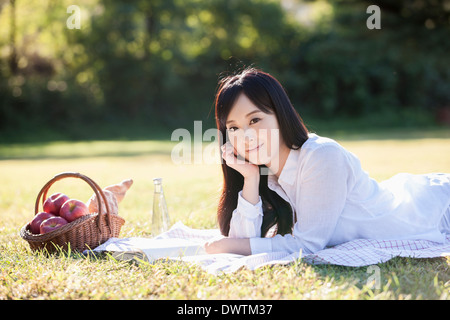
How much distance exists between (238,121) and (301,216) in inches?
27.2

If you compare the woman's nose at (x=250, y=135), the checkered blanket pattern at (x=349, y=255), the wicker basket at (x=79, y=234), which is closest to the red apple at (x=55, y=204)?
the wicker basket at (x=79, y=234)

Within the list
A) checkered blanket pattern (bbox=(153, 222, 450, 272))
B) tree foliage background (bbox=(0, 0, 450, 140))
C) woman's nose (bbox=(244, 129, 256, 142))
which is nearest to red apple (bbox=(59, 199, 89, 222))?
checkered blanket pattern (bbox=(153, 222, 450, 272))

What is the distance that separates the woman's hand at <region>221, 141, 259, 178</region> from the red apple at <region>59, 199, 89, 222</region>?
1.10 m

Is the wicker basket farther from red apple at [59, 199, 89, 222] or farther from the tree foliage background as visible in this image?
the tree foliage background

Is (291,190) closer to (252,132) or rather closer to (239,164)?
(239,164)

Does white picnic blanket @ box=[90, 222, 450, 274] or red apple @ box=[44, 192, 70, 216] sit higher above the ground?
red apple @ box=[44, 192, 70, 216]

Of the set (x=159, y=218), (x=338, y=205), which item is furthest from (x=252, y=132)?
(x=159, y=218)

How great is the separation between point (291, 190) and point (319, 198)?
33cm

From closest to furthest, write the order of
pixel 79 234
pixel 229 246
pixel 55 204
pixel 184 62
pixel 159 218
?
pixel 229 246, pixel 79 234, pixel 55 204, pixel 159 218, pixel 184 62

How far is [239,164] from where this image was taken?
2967 mm

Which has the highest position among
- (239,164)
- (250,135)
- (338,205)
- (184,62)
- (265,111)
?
(184,62)

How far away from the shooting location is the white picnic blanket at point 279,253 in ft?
8.76

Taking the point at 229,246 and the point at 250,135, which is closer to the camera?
the point at 250,135

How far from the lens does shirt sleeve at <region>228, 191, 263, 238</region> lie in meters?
2.99
